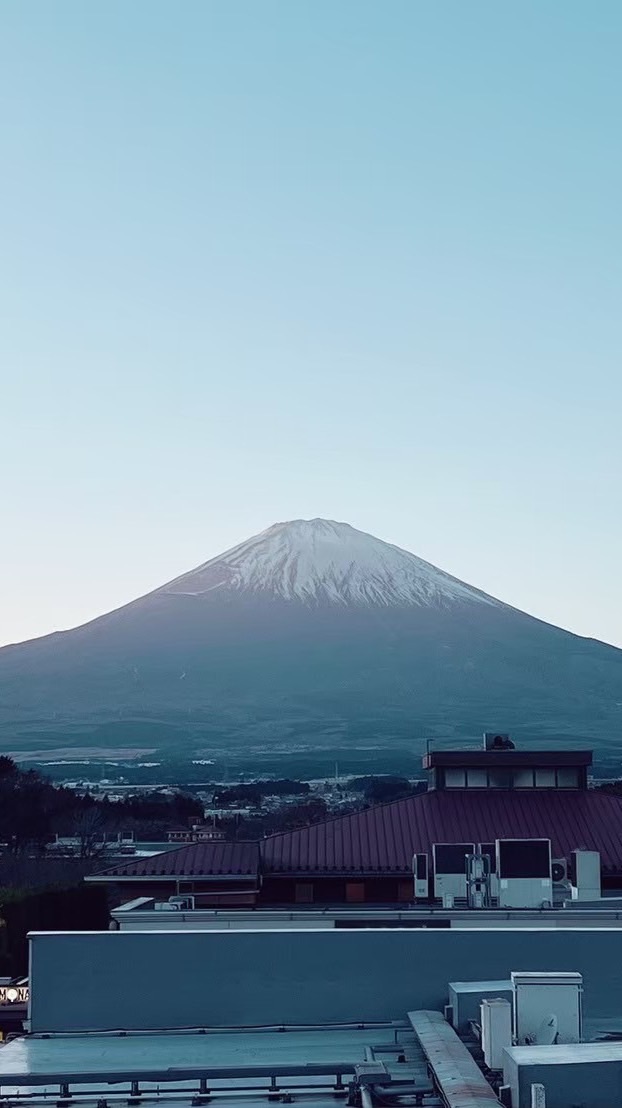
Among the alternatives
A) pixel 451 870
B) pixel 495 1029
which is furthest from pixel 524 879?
pixel 495 1029

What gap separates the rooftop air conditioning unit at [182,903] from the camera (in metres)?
20.9

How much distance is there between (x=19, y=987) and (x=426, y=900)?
242 inches

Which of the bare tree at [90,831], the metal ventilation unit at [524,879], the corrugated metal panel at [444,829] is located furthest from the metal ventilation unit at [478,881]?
the bare tree at [90,831]

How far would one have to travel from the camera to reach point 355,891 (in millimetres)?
25188

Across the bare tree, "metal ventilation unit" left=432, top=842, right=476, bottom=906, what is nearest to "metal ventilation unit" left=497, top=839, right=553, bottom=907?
"metal ventilation unit" left=432, top=842, right=476, bottom=906

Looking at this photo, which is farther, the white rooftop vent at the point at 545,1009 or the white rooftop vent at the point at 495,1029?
the white rooftop vent at the point at 545,1009

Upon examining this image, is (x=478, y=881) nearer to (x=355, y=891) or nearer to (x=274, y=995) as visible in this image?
(x=355, y=891)

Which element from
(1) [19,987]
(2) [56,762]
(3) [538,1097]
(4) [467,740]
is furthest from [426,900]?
(2) [56,762]

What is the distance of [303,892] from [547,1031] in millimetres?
14116

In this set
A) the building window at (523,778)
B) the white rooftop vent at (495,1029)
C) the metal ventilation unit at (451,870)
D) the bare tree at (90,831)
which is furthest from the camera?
the bare tree at (90,831)

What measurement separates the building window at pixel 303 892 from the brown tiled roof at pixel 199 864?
899mm

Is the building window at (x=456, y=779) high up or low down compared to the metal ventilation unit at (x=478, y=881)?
up

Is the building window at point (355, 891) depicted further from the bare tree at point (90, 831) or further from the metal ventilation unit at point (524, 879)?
the bare tree at point (90, 831)

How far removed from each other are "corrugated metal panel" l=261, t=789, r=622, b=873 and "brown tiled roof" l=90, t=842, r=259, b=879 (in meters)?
0.48
